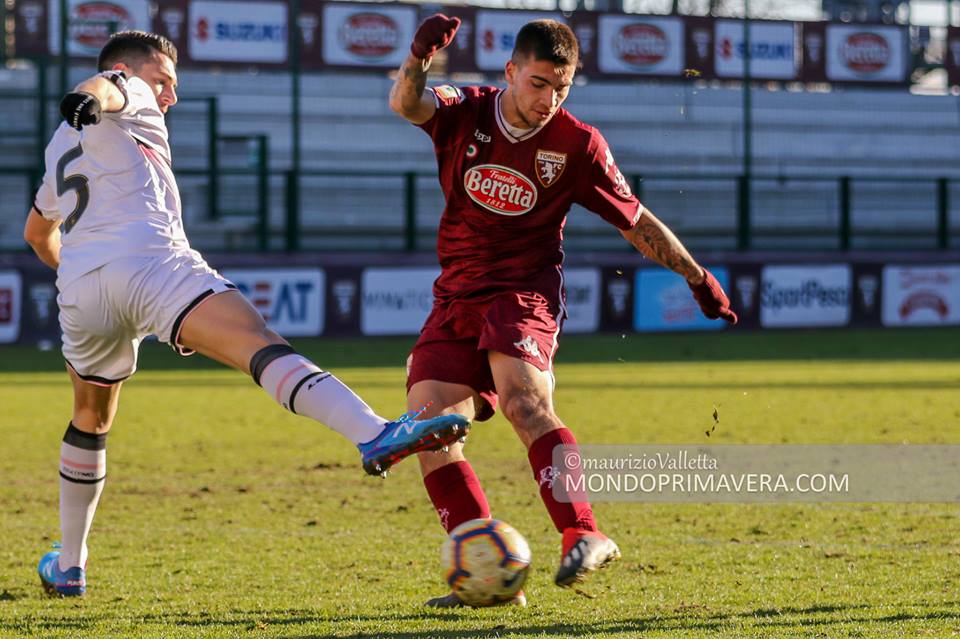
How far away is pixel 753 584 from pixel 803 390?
26.7 ft

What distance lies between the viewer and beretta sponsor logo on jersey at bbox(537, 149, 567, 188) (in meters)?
5.05

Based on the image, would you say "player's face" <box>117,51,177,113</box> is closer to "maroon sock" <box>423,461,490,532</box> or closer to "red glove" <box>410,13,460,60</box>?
"red glove" <box>410,13,460,60</box>

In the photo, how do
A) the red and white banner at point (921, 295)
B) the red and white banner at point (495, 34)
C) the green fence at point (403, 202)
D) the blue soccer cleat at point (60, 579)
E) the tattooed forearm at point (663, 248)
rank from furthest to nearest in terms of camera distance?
the red and white banner at point (495, 34)
the red and white banner at point (921, 295)
the green fence at point (403, 202)
the blue soccer cleat at point (60, 579)
the tattooed forearm at point (663, 248)

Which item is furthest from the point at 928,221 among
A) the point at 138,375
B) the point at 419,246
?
the point at 138,375

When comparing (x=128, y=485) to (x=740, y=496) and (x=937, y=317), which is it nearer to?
(x=740, y=496)

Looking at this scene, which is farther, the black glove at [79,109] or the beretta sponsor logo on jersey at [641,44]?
the beretta sponsor logo on jersey at [641,44]

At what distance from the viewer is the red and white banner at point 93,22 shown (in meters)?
20.2

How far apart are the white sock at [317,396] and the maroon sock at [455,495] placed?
59cm

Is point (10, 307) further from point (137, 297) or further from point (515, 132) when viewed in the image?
point (515, 132)

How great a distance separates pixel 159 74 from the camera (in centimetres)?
515

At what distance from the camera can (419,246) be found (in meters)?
21.3

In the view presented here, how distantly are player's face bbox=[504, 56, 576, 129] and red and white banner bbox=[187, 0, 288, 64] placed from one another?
18.1 metres

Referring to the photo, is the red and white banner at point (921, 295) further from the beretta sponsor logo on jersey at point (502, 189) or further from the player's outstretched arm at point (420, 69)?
the player's outstretched arm at point (420, 69)

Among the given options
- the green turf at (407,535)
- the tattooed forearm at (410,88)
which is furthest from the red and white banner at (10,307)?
the tattooed forearm at (410,88)
